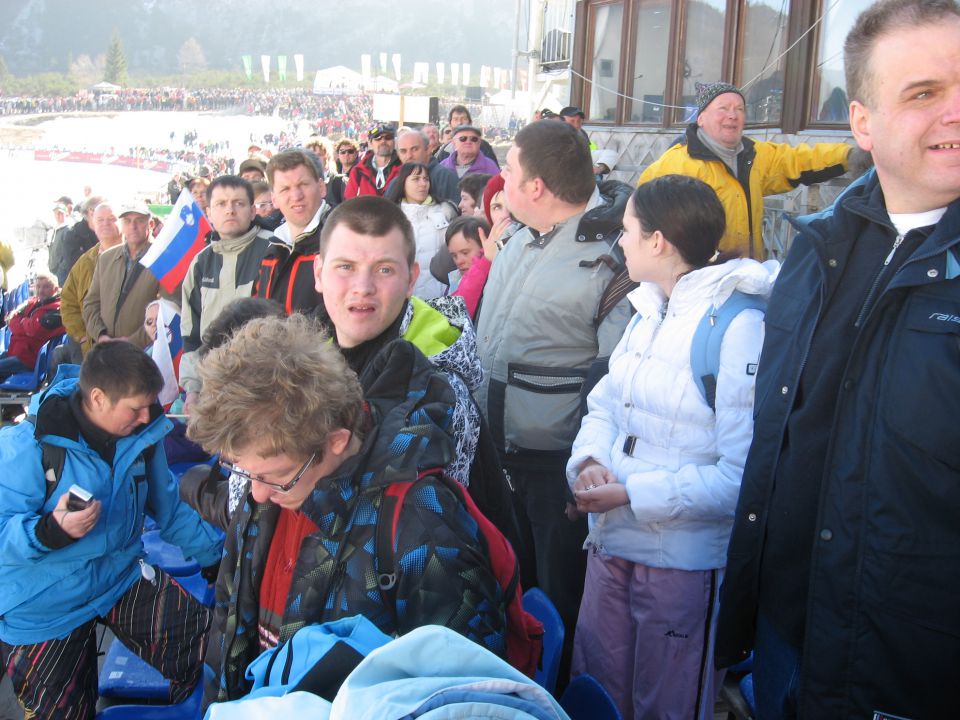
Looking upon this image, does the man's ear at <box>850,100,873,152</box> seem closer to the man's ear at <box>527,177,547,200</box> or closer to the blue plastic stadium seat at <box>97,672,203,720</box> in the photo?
the man's ear at <box>527,177,547,200</box>

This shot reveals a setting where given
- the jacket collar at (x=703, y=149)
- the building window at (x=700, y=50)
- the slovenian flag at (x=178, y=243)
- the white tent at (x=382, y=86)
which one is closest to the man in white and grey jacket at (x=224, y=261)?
the slovenian flag at (x=178, y=243)

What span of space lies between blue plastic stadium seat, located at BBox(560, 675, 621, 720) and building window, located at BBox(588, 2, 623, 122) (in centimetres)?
994

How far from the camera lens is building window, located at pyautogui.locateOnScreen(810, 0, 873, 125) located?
634 centimetres

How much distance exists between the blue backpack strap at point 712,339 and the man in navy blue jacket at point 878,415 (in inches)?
15.5

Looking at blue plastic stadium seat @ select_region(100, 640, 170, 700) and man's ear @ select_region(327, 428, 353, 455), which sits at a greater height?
man's ear @ select_region(327, 428, 353, 455)

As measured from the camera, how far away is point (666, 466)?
2.39 meters

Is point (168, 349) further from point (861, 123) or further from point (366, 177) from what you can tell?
point (861, 123)

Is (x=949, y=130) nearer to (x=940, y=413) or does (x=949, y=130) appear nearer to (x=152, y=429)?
(x=940, y=413)

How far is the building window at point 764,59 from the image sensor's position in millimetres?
7391

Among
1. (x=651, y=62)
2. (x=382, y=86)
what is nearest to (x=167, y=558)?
(x=651, y=62)

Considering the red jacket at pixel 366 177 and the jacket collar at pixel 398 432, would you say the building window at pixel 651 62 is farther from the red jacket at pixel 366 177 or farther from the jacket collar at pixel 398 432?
the jacket collar at pixel 398 432

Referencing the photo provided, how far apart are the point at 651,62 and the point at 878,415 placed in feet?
31.0

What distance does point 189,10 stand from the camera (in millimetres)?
76000

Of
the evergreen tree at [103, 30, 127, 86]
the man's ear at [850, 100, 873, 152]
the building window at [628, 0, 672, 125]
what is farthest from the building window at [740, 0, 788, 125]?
the evergreen tree at [103, 30, 127, 86]
